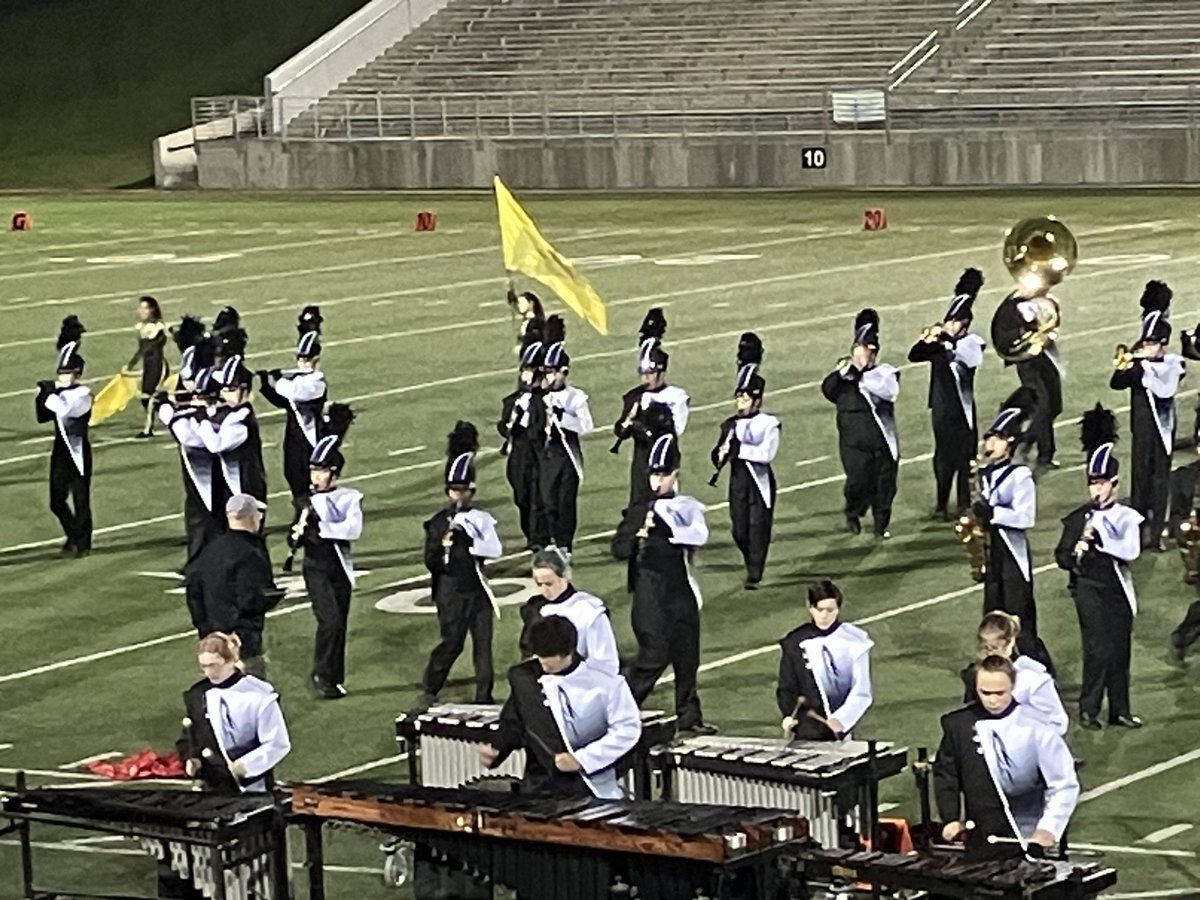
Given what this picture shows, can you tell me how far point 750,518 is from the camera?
16.5m

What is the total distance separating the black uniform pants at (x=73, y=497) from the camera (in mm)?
18109

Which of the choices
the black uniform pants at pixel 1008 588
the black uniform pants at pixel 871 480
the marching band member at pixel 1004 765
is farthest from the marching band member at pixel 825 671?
the black uniform pants at pixel 871 480

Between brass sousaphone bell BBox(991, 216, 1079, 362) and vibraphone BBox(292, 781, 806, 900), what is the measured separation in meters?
10.1

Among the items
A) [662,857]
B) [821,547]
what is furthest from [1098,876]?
[821,547]

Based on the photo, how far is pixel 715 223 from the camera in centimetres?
3731

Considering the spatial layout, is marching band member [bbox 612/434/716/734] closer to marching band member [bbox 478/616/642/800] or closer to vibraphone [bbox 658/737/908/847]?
vibraphone [bbox 658/737/908/847]

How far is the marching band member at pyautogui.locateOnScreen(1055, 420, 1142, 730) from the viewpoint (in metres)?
13.0

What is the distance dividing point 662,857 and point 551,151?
35.2 m

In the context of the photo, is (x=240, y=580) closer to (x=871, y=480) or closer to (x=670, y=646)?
(x=670, y=646)

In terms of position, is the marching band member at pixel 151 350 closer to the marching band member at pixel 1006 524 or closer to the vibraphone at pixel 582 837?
the marching band member at pixel 1006 524

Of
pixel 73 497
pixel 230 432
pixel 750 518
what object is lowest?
pixel 750 518

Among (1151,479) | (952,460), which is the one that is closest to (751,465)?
(952,460)

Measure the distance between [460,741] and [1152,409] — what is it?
7095 mm

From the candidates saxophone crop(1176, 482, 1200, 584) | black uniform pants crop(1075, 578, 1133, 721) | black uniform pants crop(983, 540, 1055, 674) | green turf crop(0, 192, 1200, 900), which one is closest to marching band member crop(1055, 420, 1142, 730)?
black uniform pants crop(1075, 578, 1133, 721)
